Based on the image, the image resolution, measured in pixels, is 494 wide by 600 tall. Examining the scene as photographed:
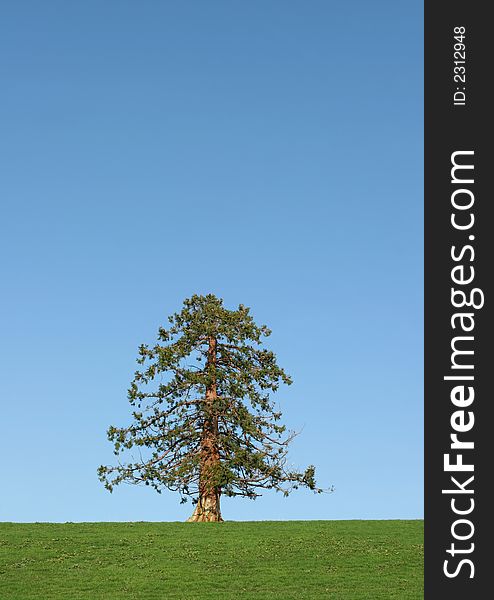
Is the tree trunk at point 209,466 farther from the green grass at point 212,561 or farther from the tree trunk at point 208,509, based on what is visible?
the green grass at point 212,561

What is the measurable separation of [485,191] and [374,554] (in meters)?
19.6

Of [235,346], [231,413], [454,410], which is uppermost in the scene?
[235,346]

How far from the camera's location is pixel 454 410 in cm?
1430

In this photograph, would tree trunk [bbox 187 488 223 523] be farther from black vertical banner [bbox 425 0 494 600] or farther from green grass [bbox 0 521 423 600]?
black vertical banner [bbox 425 0 494 600]

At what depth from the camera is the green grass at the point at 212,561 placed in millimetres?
26000

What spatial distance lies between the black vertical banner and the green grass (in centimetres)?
1169

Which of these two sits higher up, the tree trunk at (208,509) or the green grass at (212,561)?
the tree trunk at (208,509)

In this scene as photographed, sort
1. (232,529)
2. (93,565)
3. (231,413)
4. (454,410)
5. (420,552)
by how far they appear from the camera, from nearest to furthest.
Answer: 1. (454,410)
2. (93,565)
3. (420,552)
4. (232,529)
5. (231,413)

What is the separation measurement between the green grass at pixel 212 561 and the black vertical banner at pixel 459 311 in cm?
1169

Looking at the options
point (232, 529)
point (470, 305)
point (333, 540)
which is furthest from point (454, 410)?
point (232, 529)

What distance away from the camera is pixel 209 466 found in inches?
1735

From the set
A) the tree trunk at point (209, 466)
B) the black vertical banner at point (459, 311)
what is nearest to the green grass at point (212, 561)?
the tree trunk at point (209, 466)

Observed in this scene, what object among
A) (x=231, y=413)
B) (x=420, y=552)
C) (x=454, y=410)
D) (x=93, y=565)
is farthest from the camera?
(x=231, y=413)

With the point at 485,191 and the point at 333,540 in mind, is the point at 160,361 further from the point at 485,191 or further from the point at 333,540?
the point at 485,191
